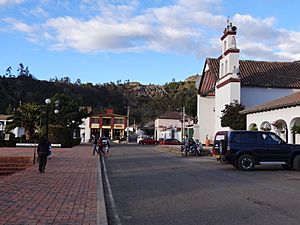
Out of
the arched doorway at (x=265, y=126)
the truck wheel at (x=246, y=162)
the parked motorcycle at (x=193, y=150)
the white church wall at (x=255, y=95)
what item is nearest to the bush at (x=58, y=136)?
the parked motorcycle at (x=193, y=150)

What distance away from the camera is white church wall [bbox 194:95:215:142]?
190 feet

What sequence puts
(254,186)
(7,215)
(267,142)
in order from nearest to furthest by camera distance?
(7,215) → (254,186) → (267,142)

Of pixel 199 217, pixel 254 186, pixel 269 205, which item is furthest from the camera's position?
pixel 254 186

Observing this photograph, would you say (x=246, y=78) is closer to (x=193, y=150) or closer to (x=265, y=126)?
(x=265, y=126)

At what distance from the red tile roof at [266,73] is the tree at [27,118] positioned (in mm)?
22037

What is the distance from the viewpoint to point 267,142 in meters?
21.1

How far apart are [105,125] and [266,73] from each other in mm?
65600

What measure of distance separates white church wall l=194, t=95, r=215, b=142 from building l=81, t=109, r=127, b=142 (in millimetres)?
47676

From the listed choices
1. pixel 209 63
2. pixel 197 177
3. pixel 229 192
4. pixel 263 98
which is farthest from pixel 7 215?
pixel 209 63

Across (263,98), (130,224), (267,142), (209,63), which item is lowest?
(130,224)

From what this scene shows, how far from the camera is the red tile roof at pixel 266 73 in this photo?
154 ft

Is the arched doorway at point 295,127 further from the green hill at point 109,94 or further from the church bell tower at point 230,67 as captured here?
the green hill at point 109,94

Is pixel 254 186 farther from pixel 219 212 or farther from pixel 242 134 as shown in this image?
pixel 242 134

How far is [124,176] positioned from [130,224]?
32.0 feet
